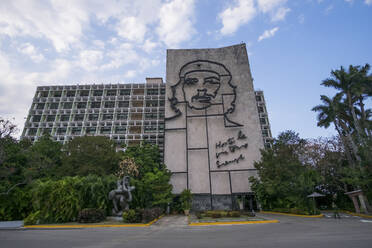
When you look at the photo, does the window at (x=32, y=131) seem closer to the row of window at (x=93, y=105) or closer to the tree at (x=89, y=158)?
the row of window at (x=93, y=105)

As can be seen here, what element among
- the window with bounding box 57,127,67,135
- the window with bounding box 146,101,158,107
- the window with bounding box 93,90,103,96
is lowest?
the window with bounding box 57,127,67,135

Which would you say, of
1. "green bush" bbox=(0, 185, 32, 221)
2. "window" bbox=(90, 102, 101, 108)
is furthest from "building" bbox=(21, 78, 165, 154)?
"green bush" bbox=(0, 185, 32, 221)

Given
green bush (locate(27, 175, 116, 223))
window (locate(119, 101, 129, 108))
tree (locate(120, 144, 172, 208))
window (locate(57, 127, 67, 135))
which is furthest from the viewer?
window (locate(119, 101, 129, 108))

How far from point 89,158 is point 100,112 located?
26.0 m

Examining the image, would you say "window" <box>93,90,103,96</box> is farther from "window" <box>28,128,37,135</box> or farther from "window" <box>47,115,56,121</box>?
"window" <box>28,128,37,135</box>

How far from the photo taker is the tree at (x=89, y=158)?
2577 cm

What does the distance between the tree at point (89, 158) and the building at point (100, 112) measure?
18.6m

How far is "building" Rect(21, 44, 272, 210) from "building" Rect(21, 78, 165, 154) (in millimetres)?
228

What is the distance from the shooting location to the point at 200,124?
32.0 metres

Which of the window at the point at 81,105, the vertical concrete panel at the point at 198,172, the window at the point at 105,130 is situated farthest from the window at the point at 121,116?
the vertical concrete panel at the point at 198,172

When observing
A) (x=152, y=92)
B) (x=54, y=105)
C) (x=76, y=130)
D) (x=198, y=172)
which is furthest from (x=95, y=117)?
(x=198, y=172)

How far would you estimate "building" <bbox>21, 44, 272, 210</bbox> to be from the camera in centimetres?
2853

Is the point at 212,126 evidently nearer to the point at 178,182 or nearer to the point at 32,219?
the point at 178,182

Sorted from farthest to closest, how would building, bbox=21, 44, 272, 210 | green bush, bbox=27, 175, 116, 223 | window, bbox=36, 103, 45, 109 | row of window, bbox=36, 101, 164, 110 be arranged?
row of window, bbox=36, 101, 164, 110 → window, bbox=36, 103, 45, 109 → building, bbox=21, 44, 272, 210 → green bush, bbox=27, 175, 116, 223
